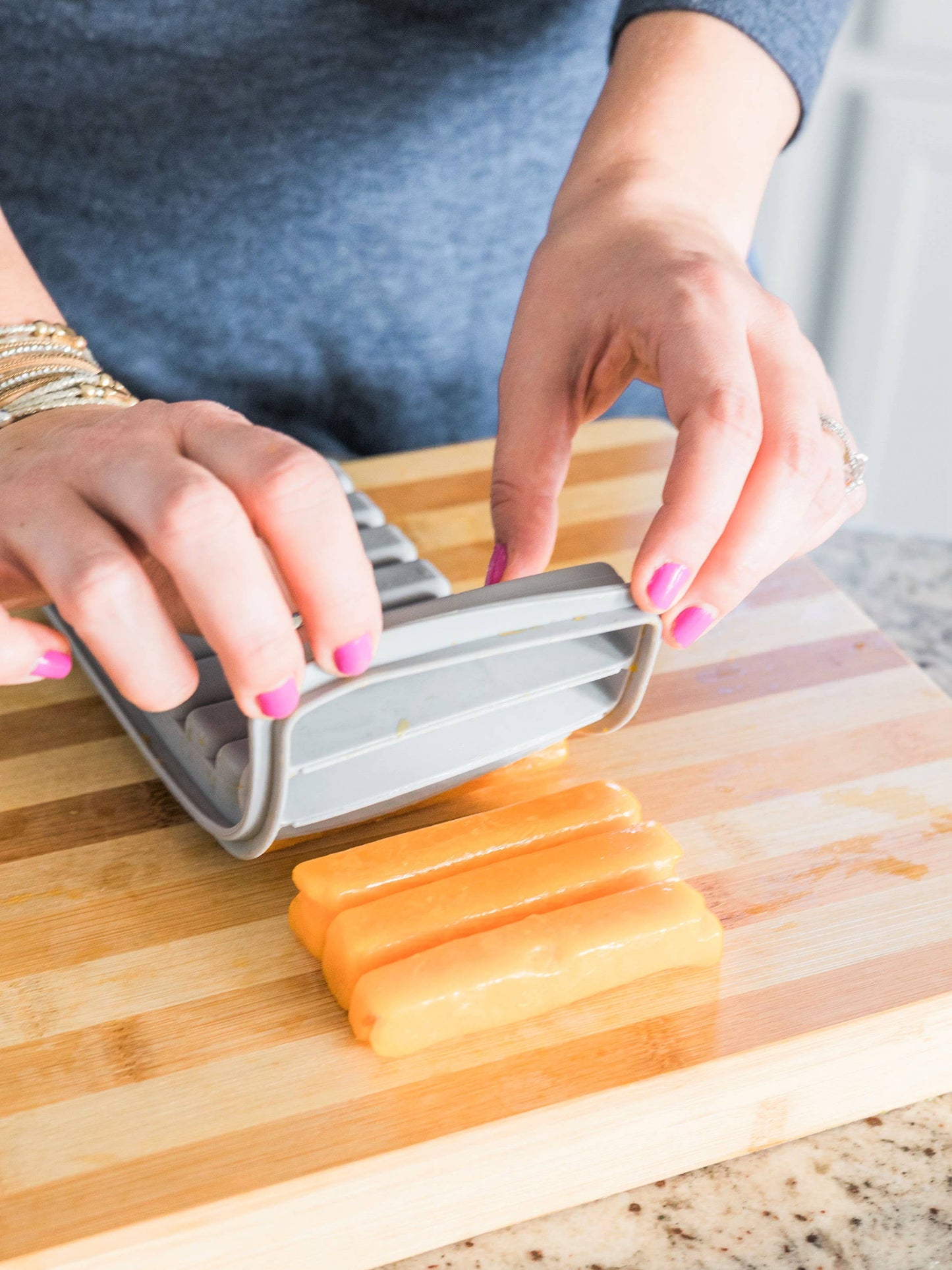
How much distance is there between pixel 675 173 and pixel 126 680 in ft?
2.59

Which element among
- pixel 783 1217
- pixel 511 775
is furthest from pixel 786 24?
pixel 783 1217

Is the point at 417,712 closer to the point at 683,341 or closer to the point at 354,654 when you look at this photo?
the point at 354,654

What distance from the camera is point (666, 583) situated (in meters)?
0.93

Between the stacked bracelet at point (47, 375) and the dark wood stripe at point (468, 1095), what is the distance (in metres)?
0.58

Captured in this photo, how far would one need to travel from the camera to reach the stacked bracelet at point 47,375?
0.97 meters

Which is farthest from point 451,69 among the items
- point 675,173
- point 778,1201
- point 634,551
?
point 778,1201

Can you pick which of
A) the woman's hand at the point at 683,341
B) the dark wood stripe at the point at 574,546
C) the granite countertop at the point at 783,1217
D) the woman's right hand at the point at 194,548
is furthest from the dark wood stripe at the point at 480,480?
the granite countertop at the point at 783,1217

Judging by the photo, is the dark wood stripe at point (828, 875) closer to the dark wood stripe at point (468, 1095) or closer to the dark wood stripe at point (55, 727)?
the dark wood stripe at point (468, 1095)

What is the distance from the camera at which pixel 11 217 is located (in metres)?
1.67

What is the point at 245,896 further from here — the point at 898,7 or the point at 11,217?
the point at 898,7

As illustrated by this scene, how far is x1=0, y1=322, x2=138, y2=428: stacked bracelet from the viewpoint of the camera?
97cm

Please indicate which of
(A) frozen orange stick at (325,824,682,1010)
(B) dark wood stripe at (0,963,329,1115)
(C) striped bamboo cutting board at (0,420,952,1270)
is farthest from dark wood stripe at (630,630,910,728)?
(B) dark wood stripe at (0,963,329,1115)

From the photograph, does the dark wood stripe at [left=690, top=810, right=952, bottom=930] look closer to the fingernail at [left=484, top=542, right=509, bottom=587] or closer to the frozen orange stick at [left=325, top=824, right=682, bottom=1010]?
the frozen orange stick at [left=325, top=824, right=682, bottom=1010]

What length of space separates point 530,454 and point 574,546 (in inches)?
15.5
